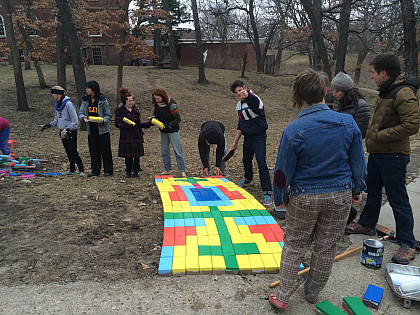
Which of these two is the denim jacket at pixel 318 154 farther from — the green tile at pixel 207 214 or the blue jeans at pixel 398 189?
the green tile at pixel 207 214

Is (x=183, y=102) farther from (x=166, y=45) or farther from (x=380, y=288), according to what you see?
(x=166, y=45)

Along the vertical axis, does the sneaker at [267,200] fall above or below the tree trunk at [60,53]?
below

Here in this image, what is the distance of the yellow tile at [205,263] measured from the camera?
2.98 meters

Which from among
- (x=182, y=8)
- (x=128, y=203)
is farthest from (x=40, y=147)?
(x=182, y=8)

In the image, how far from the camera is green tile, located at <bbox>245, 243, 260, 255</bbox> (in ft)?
10.8

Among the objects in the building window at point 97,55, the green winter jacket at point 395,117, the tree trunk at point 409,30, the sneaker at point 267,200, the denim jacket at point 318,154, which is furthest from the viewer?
the building window at point 97,55

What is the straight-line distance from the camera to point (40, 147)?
9.26m

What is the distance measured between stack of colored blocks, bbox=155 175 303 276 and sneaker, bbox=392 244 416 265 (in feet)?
3.55

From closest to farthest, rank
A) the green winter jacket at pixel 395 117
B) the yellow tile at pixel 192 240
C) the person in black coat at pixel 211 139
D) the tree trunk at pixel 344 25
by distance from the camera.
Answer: the green winter jacket at pixel 395 117 → the yellow tile at pixel 192 240 → the person in black coat at pixel 211 139 → the tree trunk at pixel 344 25

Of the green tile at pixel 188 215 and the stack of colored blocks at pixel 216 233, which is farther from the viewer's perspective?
the green tile at pixel 188 215

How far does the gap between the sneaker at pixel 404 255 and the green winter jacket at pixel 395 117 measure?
0.94 meters

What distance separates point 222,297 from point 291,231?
2.73 ft

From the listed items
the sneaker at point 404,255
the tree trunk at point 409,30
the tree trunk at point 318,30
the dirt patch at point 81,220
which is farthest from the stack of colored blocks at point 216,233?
the tree trunk at point 318,30

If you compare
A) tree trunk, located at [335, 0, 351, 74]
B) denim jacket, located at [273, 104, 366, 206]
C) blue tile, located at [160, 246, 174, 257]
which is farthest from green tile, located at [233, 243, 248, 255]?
tree trunk, located at [335, 0, 351, 74]
